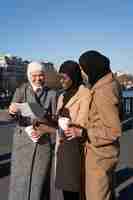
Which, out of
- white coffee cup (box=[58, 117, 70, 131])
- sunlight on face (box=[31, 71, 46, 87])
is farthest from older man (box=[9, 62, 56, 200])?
white coffee cup (box=[58, 117, 70, 131])

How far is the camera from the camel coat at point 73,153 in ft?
9.93

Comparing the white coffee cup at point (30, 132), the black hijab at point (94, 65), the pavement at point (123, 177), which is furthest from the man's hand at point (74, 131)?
the pavement at point (123, 177)

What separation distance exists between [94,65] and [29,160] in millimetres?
1209

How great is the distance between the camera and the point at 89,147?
302 centimetres

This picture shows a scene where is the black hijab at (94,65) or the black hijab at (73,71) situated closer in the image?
the black hijab at (94,65)

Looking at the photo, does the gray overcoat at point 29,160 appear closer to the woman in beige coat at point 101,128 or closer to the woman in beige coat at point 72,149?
Result: the woman in beige coat at point 72,149

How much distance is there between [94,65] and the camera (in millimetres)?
2992

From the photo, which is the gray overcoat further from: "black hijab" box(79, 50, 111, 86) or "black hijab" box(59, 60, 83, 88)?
"black hijab" box(79, 50, 111, 86)

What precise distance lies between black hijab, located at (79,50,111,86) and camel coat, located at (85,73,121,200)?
0.14 feet

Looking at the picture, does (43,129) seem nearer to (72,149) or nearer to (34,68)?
(72,149)

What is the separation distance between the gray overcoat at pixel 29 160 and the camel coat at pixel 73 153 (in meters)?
0.44

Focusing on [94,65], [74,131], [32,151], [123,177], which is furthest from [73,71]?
[123,177]

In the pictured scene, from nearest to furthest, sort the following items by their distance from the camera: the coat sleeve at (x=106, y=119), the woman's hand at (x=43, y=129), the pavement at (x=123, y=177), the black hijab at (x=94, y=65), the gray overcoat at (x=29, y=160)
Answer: the coat sleeve at (x=106, y=119) < the black hijab at (x=94, y=65) < the woman's hand at (x=43, y=129) < the gray overcoat at (x=29, y=160) < the pavement at (x=123, y=177)

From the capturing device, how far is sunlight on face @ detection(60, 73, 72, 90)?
3.84 meters
